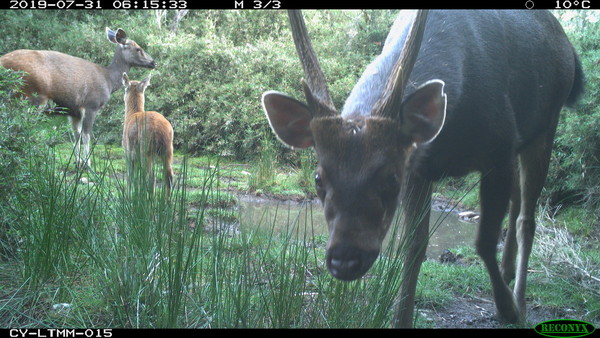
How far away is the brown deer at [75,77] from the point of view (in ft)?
28.9

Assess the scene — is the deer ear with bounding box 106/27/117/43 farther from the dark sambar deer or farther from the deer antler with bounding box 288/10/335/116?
the deer antler with bounding box 288/10/335/116

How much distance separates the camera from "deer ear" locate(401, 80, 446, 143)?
275 cm

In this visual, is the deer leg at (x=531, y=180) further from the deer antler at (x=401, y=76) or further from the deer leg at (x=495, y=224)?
the deer antler at (x=401, y=76)

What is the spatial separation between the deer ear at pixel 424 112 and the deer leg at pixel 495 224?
944 millimetres

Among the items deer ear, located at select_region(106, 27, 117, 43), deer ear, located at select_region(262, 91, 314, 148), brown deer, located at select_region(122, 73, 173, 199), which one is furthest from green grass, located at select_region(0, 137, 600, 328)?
deer ear, located at select_region(106, 27, 117, 43)

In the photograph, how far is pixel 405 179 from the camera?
3.01 meters

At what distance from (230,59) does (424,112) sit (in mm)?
9039

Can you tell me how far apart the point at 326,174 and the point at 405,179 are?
1.91 ft

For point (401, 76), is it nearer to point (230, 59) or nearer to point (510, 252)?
point (510, 252)

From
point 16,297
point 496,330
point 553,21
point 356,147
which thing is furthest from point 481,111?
point 16,297

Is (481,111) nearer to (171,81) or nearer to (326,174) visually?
(326,174)

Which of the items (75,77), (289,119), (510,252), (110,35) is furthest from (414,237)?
(75,77)

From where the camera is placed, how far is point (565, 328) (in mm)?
3277

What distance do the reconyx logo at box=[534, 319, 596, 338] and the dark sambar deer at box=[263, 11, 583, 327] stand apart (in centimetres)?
37
